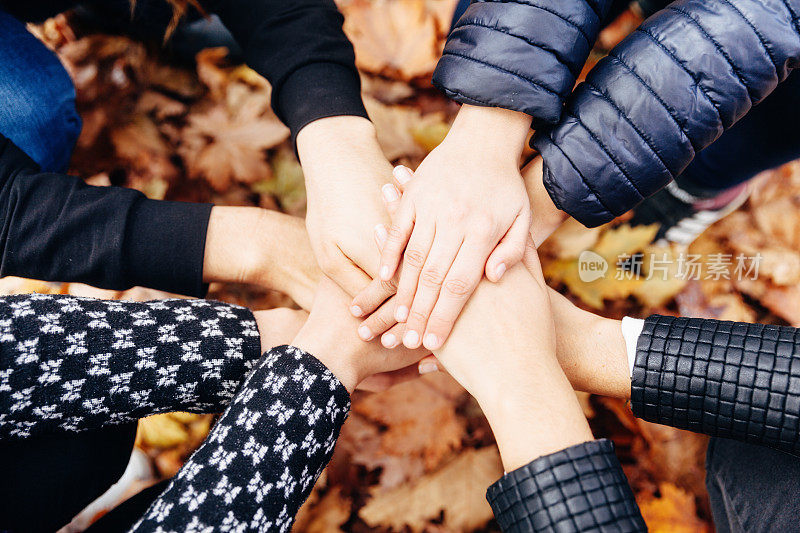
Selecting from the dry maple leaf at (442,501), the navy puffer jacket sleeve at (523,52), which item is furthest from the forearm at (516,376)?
the dry maple leaf at (442,501)

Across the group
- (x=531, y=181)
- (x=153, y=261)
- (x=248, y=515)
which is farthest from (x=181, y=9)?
(x=248, y=515)

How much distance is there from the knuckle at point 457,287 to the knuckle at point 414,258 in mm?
64

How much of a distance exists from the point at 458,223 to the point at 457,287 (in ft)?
0.39

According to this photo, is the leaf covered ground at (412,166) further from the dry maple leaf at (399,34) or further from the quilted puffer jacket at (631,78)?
the quilted puffer jacket at (631,78)

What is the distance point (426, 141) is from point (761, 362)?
3.38ft

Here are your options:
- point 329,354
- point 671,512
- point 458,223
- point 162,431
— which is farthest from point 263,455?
point 671,512

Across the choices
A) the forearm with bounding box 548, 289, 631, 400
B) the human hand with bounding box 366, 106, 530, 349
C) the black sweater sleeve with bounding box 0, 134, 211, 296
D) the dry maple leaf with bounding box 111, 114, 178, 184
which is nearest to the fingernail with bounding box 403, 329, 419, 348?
the human hand with bounding box 366, 106, 530, 349

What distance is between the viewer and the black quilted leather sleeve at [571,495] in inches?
30.8

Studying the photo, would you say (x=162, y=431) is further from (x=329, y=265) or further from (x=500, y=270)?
(x=500, y=270)

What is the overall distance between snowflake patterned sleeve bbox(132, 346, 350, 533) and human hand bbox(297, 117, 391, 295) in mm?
215

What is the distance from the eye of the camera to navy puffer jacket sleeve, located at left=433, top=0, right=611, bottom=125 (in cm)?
89

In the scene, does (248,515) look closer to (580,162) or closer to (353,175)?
(353,175)

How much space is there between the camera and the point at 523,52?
90 centimetres

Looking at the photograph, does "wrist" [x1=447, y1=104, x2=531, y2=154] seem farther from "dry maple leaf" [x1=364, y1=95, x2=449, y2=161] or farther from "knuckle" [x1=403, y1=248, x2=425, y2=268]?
"dry maple leaf" [x1=364, y1=95, x2=449, y2=161]
